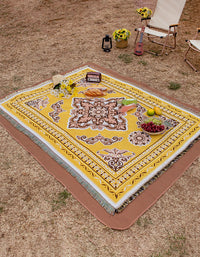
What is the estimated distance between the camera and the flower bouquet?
221 inches

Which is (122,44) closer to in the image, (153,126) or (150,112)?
(150,112)

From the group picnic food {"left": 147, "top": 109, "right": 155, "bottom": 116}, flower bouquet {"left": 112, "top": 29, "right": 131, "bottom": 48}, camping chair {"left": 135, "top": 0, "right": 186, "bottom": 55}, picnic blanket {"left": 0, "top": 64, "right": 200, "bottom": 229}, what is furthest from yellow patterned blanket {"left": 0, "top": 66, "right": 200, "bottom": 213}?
camping chair {"left": 135, "top": 0, "right": 186, "bottom": 55}

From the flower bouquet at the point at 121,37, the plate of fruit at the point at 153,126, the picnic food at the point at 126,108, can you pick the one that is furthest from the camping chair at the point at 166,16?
the plate of fruit at the point at 153,126

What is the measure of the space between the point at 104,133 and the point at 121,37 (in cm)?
318

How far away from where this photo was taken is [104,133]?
342 centimetres

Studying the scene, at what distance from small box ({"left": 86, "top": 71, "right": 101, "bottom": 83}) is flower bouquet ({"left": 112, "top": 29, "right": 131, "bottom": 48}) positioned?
1680 mm

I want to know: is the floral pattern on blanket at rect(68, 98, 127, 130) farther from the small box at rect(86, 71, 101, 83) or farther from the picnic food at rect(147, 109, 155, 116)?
the small box at rect(86, 71, 101, 83)

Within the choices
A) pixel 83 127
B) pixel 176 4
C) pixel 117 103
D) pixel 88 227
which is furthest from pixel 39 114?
pixel 176 4

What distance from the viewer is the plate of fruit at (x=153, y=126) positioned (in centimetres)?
330

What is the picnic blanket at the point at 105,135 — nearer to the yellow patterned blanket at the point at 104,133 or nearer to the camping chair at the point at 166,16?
the yellow patterned blanket at the point at 104,133

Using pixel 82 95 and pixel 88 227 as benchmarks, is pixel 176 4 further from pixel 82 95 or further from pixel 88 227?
pixel 88 227

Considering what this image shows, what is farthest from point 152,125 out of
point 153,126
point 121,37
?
point 121,37

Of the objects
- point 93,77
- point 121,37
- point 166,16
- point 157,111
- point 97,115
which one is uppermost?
point 166,16

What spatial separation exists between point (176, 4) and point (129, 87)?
2.68 m
